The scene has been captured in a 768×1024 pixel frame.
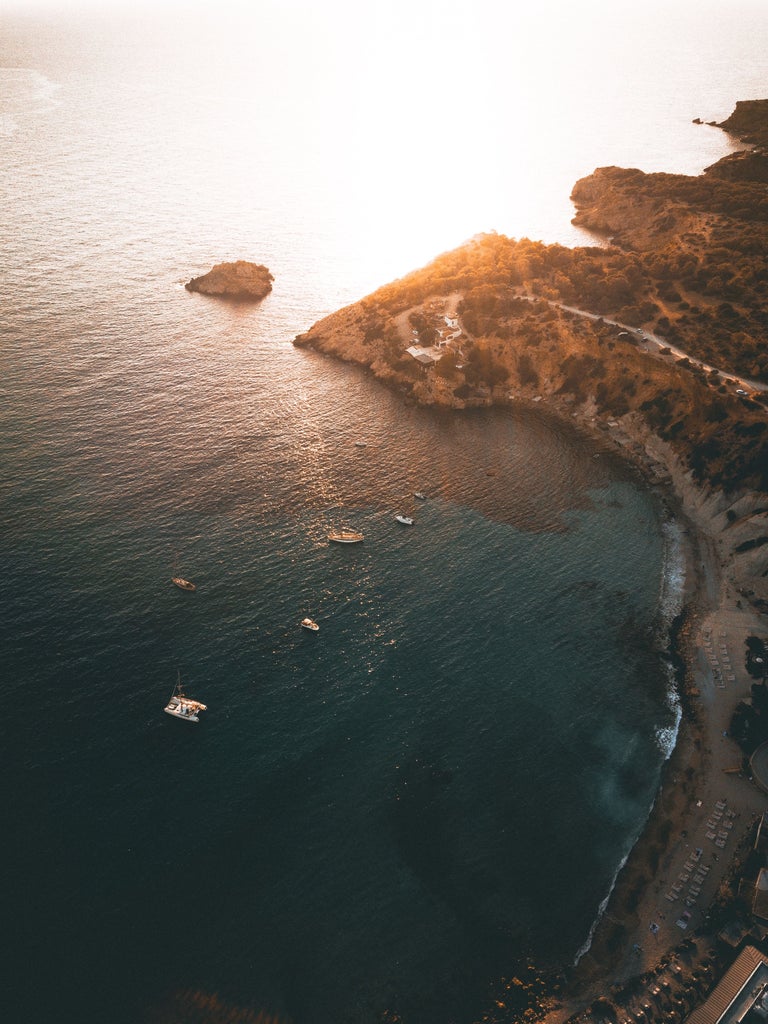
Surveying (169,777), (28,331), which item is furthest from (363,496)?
(28,331)

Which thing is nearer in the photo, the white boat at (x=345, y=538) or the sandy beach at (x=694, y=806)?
the sandy beach at (x=694, y=806)

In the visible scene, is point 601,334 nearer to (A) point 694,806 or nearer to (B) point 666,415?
(B) point 666,415

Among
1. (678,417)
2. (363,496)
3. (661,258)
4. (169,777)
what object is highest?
(661,258)

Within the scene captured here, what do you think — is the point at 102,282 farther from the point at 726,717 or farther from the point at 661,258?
the point at 726,717

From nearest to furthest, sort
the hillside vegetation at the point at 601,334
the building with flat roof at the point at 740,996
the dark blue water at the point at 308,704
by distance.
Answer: the building with flat roof at the point at 740,996
the dark blue water at the point at 308,704
the hillside vegetation at the point at 601,334

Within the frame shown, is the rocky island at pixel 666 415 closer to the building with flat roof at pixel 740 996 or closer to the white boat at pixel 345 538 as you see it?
the building with flat roof at pixel 740 996

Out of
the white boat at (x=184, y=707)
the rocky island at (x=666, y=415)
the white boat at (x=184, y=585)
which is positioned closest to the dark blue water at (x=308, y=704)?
the white boat at (x=184, y=707)
